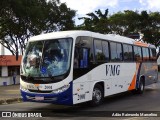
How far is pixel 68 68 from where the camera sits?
12.8 metres

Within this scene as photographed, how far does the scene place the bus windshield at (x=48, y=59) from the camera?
12820 millimetres

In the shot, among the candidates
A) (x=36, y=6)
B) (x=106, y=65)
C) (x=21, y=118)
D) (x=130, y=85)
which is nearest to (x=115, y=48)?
(x=106, y=65)

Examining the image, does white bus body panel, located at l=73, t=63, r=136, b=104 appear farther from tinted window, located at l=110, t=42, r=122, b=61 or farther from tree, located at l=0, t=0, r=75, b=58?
tree, located at l=0, t=0, r=75, b=58

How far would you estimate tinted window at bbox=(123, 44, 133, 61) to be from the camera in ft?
59.5

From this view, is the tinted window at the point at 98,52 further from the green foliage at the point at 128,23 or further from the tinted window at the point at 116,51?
the green foliage at the point at 128,23

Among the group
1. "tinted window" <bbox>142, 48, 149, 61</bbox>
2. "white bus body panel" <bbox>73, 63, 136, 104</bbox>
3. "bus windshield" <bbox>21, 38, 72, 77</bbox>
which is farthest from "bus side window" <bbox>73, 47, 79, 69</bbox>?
"tinted window" <bbox>142, 48, 149, 61</bbox>

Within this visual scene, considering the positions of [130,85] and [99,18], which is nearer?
[130,85]

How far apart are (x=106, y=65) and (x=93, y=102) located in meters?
1.95

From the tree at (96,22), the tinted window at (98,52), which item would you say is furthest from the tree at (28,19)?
the tinted window at (98,52)

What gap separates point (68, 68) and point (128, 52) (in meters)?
6.58

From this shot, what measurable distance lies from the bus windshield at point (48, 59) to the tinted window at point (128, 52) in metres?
5.55

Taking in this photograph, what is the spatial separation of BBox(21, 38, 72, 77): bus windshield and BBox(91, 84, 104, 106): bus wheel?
2396mm

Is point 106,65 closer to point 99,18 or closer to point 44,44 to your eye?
point 44,44

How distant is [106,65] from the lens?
51.4 feet
